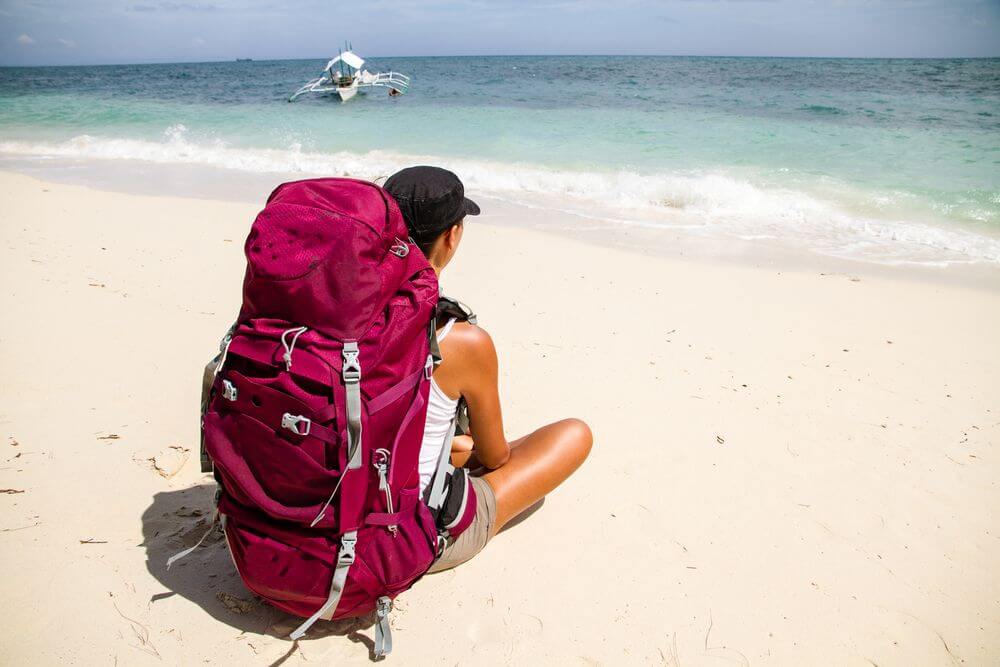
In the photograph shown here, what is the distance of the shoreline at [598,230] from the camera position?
5824mm

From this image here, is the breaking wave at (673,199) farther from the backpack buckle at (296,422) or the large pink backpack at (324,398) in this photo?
the backpack buckle at (296,422)

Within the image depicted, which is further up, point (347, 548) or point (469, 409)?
point (469, 409)

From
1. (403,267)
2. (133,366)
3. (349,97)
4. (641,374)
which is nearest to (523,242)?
(641,374)

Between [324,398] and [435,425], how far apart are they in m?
0.43

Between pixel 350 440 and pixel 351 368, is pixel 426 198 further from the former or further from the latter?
pixel 350 440

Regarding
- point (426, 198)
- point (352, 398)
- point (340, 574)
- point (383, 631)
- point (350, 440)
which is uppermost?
point (426, 198)

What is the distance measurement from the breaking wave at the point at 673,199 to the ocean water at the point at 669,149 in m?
0.04

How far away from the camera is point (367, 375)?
149cm

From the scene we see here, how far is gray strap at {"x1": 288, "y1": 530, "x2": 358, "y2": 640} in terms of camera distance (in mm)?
1591

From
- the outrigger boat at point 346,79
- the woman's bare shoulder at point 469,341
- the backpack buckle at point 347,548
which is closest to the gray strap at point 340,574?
the backpack buckle at point 347,548

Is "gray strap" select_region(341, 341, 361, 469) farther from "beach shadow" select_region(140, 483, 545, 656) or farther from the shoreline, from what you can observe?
the shoreline

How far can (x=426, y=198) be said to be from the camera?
1766mm

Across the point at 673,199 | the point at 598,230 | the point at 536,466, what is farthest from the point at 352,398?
the point at 673,199

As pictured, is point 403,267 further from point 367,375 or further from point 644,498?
point 644,498
